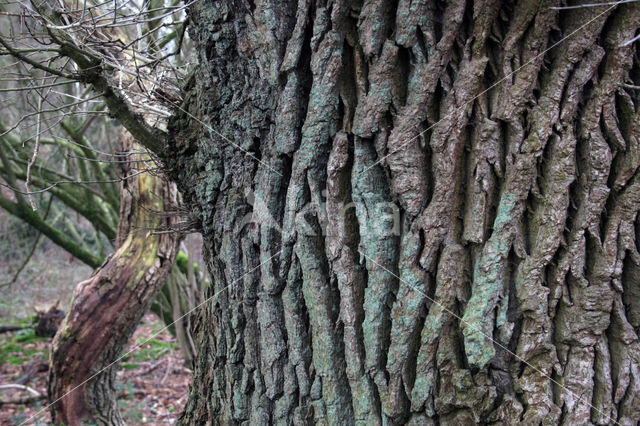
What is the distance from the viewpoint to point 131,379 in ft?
20.5

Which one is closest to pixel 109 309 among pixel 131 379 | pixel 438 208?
→ pixel 131 379

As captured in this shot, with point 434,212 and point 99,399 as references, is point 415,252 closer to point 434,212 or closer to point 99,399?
point 434,212

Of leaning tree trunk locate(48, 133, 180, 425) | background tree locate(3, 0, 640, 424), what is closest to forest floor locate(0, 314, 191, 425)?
leaning tree trunk locate(48, 133, 180, 425)

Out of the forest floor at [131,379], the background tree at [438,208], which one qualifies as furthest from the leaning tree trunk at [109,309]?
the background tree at [438,208]

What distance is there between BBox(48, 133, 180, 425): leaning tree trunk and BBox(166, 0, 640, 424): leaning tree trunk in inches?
104

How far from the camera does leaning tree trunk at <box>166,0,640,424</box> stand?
115cm

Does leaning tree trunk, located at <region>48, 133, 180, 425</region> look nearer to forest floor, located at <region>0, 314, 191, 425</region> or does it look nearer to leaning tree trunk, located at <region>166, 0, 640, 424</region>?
forest floor, located at <region>0, 314, 191, 425</region>

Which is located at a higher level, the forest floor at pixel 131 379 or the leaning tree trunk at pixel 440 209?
the leaning tree trunk at pixel 440 209

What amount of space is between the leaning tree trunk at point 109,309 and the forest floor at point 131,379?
2.33ft

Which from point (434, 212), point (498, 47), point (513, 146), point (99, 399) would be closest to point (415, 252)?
point (434, 212)

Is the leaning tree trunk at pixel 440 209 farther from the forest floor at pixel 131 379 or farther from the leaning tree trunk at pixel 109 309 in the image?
the forest floor at pixel 131 379

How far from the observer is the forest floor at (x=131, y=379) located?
5.24 m

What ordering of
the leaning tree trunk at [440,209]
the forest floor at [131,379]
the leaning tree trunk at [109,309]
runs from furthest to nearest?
the forest floor at [131,379] → the leaning tree trunk at [109,309] → the leaning tree trunk at [440,209]

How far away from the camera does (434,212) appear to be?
1.24 meters
